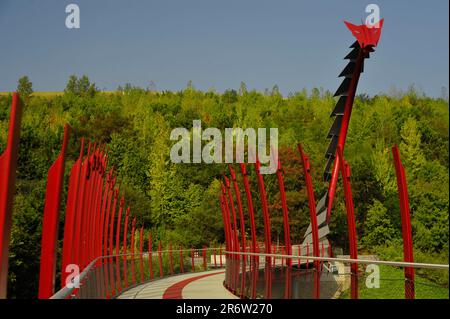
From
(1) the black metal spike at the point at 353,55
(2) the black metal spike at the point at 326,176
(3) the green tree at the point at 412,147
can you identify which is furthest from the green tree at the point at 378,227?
(1) the black metal spike at the point at 353,55

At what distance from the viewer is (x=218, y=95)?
146 meters

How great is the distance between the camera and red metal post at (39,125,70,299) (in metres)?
6.89

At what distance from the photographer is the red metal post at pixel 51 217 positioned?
6.89 metres

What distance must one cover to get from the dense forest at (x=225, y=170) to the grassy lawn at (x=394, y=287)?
32.1 metres

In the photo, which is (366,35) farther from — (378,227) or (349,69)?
(378,227)

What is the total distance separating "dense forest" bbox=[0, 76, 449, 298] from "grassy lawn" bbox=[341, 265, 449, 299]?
3206 cm

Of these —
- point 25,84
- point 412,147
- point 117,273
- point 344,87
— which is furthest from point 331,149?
point 25,84

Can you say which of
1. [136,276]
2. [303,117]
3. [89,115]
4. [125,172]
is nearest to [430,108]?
[303,117]

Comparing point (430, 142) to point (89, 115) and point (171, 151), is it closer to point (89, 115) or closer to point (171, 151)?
point (171, 151)

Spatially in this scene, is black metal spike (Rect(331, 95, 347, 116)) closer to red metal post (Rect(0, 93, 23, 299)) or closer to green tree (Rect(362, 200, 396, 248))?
red metal post (Rect(0, 93, 23, 299))

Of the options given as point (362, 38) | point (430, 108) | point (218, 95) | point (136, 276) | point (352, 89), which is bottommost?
point (136, 276)

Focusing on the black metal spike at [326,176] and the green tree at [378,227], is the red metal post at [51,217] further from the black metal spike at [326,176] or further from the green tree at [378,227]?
the green tree at [378,227]

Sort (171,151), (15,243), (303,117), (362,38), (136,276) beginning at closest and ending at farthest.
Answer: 1. (136,276)
2. (362,38)
3. (15,243)
4. (171,151)
5. (303,117)
